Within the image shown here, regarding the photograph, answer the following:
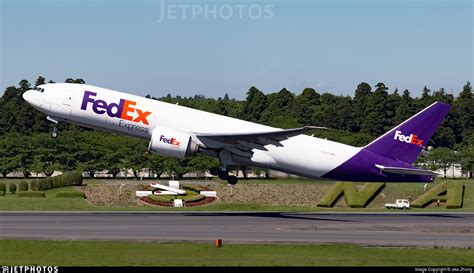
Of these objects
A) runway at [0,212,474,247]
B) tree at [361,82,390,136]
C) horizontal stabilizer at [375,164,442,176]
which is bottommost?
runway at [0,212,474,247]

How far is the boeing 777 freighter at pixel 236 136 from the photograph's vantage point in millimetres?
55562

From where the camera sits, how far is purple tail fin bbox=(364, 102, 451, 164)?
5725cm

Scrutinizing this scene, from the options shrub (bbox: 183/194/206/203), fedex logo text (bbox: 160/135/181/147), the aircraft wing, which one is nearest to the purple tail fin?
the aircraft wing

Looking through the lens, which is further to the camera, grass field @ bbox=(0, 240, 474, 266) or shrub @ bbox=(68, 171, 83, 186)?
shrub @ bbox=(68, 171, 83, 186)

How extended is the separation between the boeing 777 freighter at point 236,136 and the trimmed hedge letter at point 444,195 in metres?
11.4

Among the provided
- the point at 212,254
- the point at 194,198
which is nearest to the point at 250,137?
the point at 194,198

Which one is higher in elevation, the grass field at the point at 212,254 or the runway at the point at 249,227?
the runway at the point at 249,227

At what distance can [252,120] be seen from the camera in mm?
156750

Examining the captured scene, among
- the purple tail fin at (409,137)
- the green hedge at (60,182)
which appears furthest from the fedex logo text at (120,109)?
the green hedge at (60,182)

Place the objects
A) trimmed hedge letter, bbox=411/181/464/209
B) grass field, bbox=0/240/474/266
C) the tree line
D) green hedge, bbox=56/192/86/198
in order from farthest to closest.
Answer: the tree line → green hedge, bbox=56/192/86/198 → trimmed hedge letter, bbox=411/181/464/209 → grass field, bbox=0/240/474/266

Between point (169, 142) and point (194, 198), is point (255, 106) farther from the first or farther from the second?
point (169, 142)

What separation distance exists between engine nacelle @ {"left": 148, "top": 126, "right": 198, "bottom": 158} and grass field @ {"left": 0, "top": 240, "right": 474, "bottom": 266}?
15826 millimetres

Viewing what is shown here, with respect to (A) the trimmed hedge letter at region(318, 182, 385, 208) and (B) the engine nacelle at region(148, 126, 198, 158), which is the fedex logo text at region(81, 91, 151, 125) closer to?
(B) the engine nacelle at region(148, 126, 198, 158)

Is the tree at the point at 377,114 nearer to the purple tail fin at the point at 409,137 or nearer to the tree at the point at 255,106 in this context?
the tree at the point at 255,106
